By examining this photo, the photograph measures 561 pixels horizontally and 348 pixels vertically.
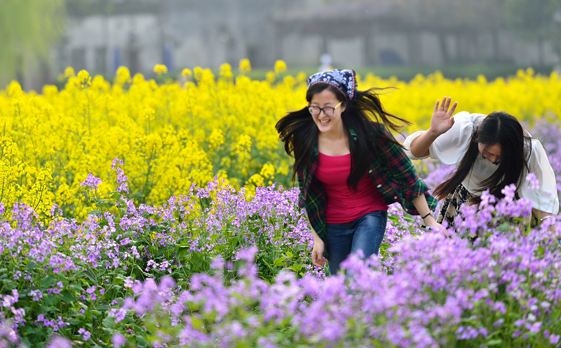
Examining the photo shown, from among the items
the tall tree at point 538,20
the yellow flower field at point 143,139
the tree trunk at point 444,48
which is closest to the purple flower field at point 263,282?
the yellow flower field at point 143,139

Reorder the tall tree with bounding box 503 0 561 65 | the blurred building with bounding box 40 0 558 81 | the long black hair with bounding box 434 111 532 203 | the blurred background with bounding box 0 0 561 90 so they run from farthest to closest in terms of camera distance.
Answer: the blurred building with bounding box 40 0 558 81 < the blurred background with bounding box 0 0 561 90 < the tall tree with bounding box 503 0 561 65 < the long black hair with bounding box 434 111 532 203

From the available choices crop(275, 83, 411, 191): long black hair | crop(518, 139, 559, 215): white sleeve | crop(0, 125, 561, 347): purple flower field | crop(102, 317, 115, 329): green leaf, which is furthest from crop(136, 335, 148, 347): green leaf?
crop(518, 139, 559, 215): white sleeve

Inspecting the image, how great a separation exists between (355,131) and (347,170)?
7.9 inches

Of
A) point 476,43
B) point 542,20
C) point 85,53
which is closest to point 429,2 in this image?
point 476,43

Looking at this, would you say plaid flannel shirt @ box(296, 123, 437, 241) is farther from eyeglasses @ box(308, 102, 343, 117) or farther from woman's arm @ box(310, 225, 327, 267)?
eyeglasses @ box(308, 102, 343, 117)

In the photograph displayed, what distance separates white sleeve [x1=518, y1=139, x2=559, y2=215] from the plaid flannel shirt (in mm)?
572

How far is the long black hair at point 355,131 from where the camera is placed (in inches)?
121

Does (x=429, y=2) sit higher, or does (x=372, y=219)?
(x=429, y=2)

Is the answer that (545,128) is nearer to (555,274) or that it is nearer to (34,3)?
(555,274)

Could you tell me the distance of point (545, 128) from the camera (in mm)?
9727

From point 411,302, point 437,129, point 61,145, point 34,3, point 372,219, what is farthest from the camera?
point 34,3

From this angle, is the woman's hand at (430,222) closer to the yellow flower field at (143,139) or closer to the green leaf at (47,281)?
the yellow flower field at (143,139)

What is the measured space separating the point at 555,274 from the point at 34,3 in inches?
923

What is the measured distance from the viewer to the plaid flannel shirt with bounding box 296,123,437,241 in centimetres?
315
